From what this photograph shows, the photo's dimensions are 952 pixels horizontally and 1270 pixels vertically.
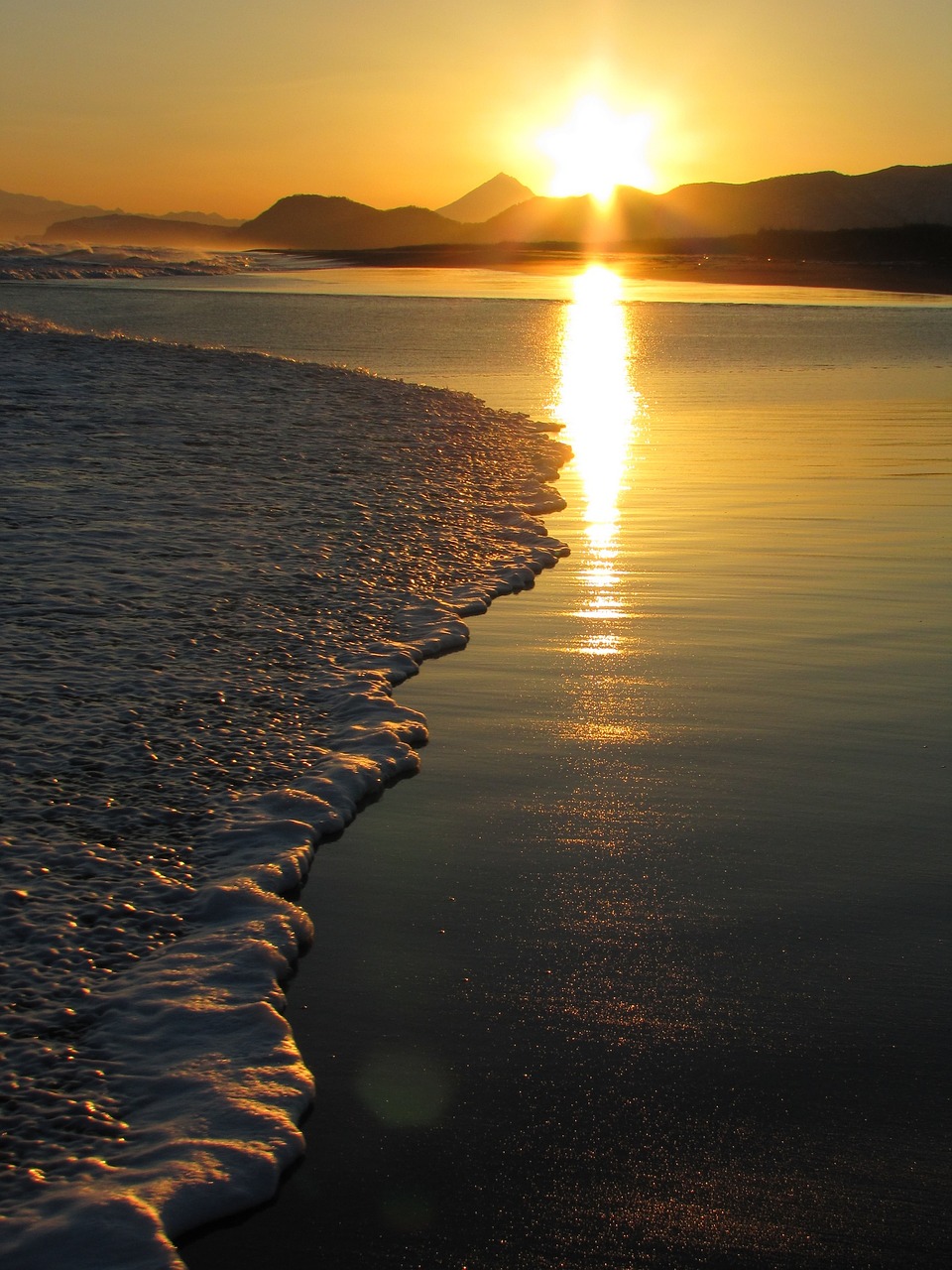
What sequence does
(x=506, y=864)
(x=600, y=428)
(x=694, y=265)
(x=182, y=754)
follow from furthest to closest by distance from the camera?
(x=694, y=265) → (x=600, y=428) → (x=182, y=754) → (x=506, y=864)

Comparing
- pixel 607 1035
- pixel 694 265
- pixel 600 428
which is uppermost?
pixel 694 265

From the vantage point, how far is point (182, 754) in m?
4.95

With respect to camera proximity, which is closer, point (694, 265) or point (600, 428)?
point (600, 428)

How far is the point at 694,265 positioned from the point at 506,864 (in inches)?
3184

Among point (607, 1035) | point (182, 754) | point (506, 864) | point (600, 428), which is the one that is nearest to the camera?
point (607, 1035)

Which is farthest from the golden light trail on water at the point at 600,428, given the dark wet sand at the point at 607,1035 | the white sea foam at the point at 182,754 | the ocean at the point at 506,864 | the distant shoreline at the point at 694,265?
the distant shoreline at the point at 694,265

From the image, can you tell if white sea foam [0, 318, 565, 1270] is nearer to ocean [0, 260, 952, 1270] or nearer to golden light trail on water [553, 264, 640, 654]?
ocean [0, 260, 952, 1270]

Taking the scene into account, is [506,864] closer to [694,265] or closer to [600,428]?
[600,428]

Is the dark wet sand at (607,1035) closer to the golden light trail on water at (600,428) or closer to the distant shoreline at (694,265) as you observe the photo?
the golden light trail on water at (600,428)

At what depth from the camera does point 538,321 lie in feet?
109

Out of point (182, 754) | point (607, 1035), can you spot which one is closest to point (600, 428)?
point (182, 754)

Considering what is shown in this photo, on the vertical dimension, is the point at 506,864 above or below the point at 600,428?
below

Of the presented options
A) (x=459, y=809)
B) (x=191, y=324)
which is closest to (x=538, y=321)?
(x=191, y=324)

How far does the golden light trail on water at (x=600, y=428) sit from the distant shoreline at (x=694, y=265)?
28.5 meters
